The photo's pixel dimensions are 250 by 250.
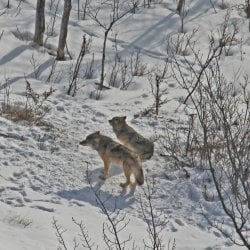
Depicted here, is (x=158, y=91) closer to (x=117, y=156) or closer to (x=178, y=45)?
(x=117, y=156)

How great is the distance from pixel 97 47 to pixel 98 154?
5.12m

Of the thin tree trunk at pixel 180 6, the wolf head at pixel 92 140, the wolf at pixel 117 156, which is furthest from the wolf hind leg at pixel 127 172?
the thin tree trunk at pixel 180 6

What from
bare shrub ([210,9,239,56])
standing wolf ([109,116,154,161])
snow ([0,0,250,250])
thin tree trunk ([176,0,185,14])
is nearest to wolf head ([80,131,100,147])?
snow ([0,0,250,250])

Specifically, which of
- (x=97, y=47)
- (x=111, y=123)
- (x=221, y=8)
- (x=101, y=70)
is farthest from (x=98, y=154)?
(x=221, y=8)

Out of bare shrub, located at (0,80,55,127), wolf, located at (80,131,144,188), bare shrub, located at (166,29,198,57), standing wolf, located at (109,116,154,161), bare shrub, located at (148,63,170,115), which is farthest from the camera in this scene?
bare shrub, located at (166,29,198,57)

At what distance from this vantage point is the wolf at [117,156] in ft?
23.7

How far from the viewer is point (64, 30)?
11438 millimetres

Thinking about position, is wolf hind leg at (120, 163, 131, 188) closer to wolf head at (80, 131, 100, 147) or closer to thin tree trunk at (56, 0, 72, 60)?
wolf head at (80, 131, 100, 147)

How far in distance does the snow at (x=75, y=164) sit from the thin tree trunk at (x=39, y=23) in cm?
20

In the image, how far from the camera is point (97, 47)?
41.8 ft

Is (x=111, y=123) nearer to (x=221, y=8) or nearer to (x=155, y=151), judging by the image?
(x=155, y=151)

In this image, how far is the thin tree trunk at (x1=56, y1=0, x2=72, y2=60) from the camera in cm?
1122

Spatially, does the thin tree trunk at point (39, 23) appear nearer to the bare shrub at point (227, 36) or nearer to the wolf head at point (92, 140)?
the bare shrub at point (227, 36)

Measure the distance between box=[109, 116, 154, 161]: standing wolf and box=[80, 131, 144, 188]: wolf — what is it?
1.96 feet
